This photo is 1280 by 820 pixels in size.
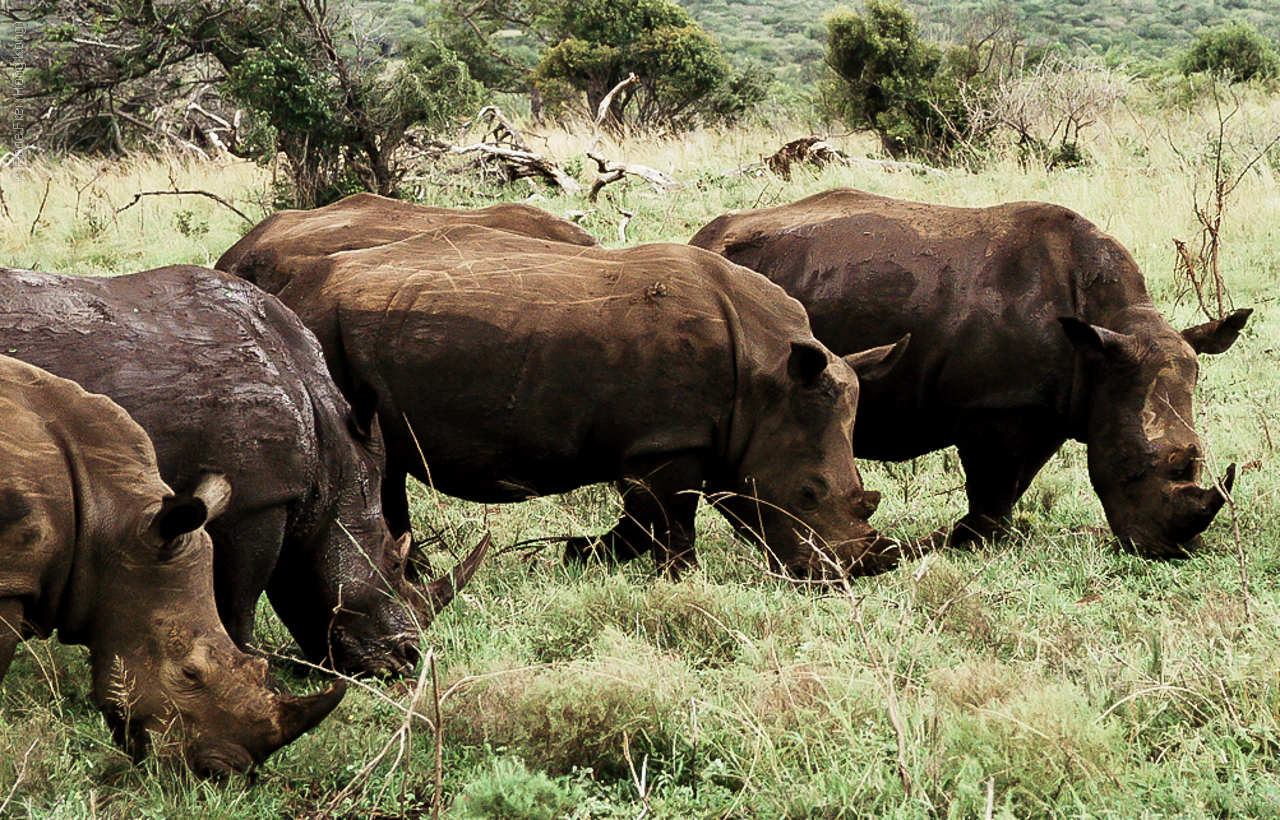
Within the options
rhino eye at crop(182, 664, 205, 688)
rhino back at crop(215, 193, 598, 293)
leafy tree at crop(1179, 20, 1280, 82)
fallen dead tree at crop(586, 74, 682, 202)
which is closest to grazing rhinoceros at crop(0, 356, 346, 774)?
rhino eye at crop(182, 664, 205, 688)

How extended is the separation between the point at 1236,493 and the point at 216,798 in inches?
210

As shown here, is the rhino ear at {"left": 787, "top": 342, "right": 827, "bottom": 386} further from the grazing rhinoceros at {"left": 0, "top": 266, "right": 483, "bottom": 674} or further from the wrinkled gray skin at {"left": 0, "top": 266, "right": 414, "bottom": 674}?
the wrinkled gray skin at {"left": 0, "top": 266, "right": 414, "bottom": 674}

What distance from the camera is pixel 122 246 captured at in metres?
13.4

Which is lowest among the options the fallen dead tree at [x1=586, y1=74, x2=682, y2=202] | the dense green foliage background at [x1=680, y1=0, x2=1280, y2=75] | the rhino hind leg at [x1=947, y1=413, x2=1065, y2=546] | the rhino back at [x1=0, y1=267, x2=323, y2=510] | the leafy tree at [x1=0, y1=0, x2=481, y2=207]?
the dense green foliage background at [x1=680, y1=0, x2=1280, y2=75]

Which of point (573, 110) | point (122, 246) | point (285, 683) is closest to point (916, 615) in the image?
point (285, 683)

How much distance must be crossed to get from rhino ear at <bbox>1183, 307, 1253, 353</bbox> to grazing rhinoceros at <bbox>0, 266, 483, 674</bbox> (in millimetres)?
3777

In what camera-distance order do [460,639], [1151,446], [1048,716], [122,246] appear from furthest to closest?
[122,246]
[1151,446]
[460,639]
[1048,716]

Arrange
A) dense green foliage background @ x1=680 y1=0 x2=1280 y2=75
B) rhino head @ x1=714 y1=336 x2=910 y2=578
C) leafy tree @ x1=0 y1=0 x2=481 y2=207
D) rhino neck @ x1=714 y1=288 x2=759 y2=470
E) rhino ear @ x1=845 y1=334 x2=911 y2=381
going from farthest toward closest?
1. dense green foliage background @ x1=680 y1=0 x2=1280 y2=75
2. leafy tree @ x1=0 y1=0 x2=481 y2=207
3. rhino ear @ x1=845 y1=334 x2=911 y2=381
4. rhino neck @ x1=714 y1=288 x2=759 y2=470
5. rhino head @ x1=714 y1=336 x2=910 y2=578

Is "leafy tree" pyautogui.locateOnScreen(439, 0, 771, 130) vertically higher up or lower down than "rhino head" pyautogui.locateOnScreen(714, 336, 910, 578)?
lower down

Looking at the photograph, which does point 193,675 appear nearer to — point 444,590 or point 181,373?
point 181,373

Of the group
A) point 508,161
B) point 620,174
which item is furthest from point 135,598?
point 508,161

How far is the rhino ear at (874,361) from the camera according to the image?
612 centimetres

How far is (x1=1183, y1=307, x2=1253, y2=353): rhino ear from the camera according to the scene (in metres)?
6.59

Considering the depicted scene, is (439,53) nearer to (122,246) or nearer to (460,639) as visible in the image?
(122,246)
